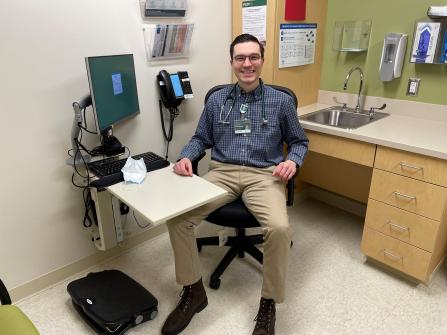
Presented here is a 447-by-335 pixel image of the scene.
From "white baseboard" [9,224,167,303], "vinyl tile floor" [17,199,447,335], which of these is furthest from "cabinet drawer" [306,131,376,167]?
"white baseboard" [9,224,167,303]

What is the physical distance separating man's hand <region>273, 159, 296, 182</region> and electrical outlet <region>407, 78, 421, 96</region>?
105 cm

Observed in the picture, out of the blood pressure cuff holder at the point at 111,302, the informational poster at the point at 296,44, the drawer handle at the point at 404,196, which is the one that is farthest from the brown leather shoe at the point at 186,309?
the informational poster at the point at 296,44

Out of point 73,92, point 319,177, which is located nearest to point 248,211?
point 73,92

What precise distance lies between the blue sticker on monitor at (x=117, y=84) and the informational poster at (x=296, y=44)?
1.09 m

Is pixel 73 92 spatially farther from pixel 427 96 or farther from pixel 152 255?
pixel 427 96

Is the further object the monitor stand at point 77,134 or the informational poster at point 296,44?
the informational poster at point 296,44

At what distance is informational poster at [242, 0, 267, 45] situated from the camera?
2.21m

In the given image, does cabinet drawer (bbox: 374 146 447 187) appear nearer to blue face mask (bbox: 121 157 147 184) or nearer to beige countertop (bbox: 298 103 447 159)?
beige countertop (bbox: 298 103 447 159)

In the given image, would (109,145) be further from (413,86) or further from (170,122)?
(413,86)

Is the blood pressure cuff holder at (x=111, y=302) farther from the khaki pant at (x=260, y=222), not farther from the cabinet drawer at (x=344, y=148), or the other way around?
the cabinet drawer at (x=344, y=148)

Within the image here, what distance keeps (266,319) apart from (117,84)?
1.32 m

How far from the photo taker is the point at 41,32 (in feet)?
5.32

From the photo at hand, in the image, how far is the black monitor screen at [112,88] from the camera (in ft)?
5.05

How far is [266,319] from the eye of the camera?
64.1 inches
